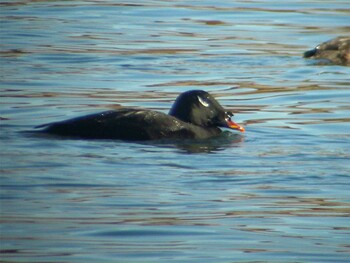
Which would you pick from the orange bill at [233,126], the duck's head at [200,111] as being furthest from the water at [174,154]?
the duck's head at [200,111]

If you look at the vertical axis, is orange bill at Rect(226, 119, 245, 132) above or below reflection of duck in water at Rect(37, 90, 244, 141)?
below

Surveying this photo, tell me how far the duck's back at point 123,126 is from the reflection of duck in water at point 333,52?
6.69 meters

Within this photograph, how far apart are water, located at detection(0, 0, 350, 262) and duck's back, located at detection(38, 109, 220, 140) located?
0.15 meters

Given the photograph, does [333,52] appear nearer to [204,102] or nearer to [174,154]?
[204,102]

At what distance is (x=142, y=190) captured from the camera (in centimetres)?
1055

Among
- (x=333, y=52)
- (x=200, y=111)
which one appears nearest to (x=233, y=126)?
(x=200, y=111)

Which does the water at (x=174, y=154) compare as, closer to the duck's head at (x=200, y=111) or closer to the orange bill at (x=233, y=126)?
the orange bill at (x=233, y=126)

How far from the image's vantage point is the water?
8.95 meters

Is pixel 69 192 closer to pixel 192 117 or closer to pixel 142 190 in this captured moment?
pixel 142 190

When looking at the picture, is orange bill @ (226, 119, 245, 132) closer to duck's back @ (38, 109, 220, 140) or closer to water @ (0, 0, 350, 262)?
water @ (0, 0, 350, 262)

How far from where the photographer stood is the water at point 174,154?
8945mm

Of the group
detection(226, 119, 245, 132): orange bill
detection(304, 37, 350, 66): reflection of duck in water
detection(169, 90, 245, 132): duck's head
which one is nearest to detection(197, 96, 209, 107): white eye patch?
detection(169, 90, 245, 132): duck's head

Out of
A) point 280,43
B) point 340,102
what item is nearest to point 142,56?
point 280,43

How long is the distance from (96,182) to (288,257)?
2.63 metres
